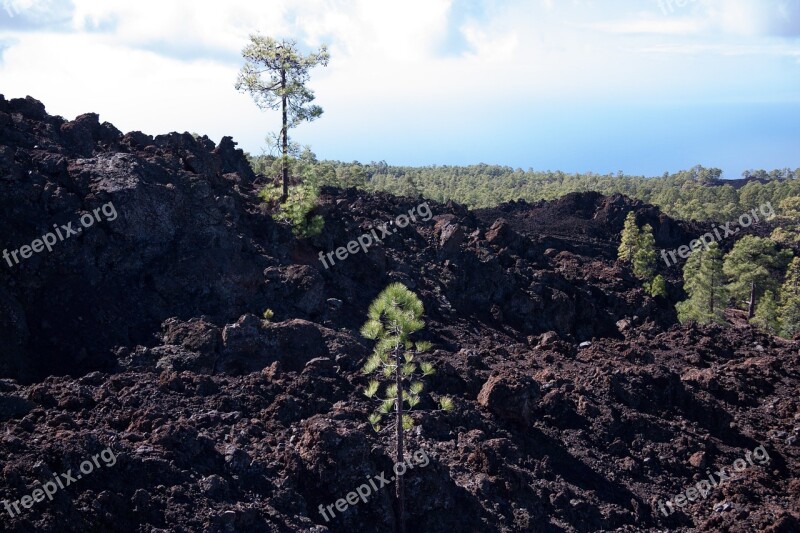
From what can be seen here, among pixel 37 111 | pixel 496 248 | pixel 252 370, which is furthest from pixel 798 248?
pixel 37 111

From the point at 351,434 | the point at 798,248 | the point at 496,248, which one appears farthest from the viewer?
the point at 798,248

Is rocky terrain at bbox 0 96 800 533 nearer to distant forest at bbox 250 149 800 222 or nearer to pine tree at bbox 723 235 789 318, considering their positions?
pine tree at bbox 723 235 789 318

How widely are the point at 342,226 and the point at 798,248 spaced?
4302 cm

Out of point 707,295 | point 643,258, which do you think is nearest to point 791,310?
point 707,295

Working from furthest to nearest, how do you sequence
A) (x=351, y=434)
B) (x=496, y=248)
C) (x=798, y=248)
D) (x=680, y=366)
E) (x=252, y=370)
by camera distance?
1. (x=798, y=248)
2. (x=496, y=248)
3. (x=680, y=366)
4. (x=252, y=370)
5. (x=351, y=434)

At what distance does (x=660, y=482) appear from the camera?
15.3 metres

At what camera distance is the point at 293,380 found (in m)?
15.8

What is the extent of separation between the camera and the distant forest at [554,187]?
65.8 meters

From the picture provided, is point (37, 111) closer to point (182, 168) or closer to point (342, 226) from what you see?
point (182, 168)

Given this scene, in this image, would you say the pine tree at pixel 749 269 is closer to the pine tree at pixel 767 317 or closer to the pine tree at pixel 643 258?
the pine tree at pixel 767 317

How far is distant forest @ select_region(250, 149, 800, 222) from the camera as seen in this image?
216ft

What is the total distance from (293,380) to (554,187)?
279 ft

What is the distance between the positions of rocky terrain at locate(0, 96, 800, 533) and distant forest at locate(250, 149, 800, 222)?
21.1 metres

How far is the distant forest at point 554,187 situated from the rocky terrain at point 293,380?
21.1m
